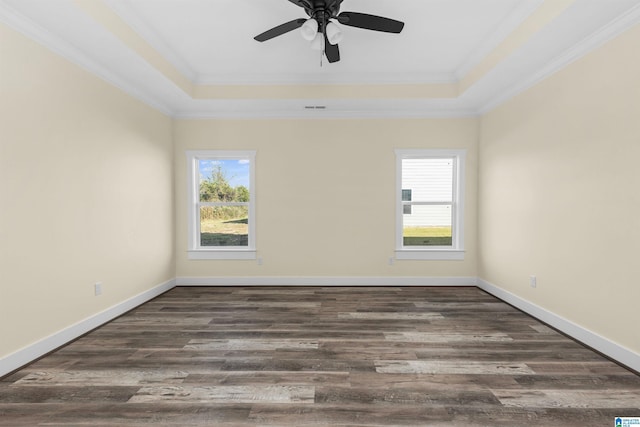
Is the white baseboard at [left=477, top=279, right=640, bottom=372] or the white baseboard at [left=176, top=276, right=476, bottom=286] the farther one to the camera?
the white baseboard at [left=176, top=276, right=476, bottom=286]

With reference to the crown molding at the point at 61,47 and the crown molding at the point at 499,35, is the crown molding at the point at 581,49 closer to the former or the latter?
the crown molding at the point at 499,35

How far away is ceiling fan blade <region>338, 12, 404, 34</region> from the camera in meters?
2.36

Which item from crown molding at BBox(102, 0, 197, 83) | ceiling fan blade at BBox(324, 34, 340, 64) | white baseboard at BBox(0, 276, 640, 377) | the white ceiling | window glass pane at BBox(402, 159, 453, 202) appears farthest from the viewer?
window glass pane at BBox(402, 159, 453, 202)

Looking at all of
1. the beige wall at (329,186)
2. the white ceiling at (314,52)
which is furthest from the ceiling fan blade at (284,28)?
the beige wall at (329,186)

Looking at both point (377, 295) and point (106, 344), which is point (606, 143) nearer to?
point (377, 295)

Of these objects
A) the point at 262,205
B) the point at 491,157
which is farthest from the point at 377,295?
the point at 491,157

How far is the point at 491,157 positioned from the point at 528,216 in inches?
44.6

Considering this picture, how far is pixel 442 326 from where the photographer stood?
3143 millimetres

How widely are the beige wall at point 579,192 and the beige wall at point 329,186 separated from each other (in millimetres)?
878

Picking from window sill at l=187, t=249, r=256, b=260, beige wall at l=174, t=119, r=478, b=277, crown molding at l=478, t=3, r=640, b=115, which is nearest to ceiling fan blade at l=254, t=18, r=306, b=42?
beige wall at l=174, t=119, r=478, b=277

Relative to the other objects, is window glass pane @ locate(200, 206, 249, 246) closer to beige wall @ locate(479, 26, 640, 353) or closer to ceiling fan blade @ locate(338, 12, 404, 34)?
ceiling fan blade @ locate(338, 12, 404, 34)

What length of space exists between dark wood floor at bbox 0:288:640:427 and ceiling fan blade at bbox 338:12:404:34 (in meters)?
2.61

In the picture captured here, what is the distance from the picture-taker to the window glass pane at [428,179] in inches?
189

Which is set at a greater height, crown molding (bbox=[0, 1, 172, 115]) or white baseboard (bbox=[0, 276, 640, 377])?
crown molding (bbox=[0, 1, 172, 115])
